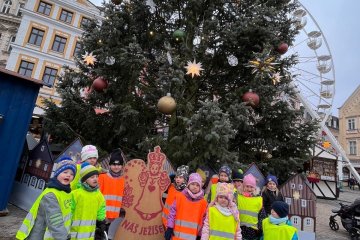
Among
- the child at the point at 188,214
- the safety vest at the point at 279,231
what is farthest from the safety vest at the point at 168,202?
the safety vest at the point at 279,231

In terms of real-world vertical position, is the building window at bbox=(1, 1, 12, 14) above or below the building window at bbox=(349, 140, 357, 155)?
above

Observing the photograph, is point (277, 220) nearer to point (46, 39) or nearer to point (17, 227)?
point (17, 227)

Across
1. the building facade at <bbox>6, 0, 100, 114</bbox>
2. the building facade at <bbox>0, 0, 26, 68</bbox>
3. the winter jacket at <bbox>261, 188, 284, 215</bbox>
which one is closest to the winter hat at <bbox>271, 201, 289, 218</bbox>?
the winter jacket at <bbox>261, 188, 284, 215</bbox>

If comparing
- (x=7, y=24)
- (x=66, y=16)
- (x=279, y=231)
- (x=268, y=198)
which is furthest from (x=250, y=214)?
(x=7, y=24)

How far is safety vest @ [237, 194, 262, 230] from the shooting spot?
406 cm

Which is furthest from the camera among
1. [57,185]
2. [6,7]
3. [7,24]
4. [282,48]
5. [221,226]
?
[6,7]

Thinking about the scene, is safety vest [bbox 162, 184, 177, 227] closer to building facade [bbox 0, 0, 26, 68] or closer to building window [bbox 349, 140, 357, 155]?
building facade [bbox 0, 0, 26, 68]

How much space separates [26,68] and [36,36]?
335cm

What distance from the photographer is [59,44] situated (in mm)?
27016

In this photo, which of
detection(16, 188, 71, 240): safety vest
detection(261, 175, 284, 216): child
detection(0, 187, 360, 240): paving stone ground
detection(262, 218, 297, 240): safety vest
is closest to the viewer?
detection(16, 188, 71, 240): safety vest

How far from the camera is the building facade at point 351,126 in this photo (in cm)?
4316

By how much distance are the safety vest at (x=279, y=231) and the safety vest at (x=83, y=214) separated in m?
2.15

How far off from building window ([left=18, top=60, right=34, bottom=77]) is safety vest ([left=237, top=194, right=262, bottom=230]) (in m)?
26.8

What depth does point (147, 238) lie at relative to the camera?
14.6 ft
